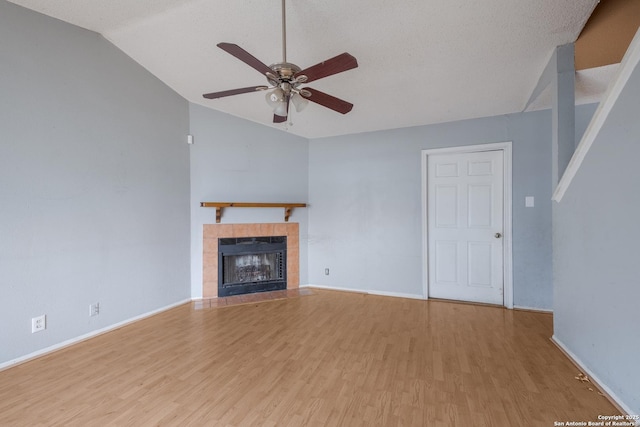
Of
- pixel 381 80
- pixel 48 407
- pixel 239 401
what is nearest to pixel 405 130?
pixel 381 80

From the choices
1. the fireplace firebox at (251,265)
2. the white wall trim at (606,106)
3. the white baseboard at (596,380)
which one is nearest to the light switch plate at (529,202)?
the white wall trim at (606,106)

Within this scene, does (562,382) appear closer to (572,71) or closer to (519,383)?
(519,383)

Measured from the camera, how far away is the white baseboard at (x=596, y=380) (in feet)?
5.16

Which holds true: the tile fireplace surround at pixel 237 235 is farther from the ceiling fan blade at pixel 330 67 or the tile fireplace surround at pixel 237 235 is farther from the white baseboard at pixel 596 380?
the white baseboard at pixel 596 380

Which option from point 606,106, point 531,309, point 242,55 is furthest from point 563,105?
point 242,55

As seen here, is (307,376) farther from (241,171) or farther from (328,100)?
(241,171)

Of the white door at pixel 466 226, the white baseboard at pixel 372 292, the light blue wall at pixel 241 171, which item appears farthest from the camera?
the white baseboard at pixel 372 292

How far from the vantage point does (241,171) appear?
393cm

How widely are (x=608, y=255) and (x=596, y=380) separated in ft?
2.76

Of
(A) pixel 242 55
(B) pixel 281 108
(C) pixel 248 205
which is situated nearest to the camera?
(A) pixel 242 55

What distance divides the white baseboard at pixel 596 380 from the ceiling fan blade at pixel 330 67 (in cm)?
248

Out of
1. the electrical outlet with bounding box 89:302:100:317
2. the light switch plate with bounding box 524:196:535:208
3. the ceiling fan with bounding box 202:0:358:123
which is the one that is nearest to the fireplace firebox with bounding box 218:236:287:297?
the electrical outlet with bounding box 89:302:100:317

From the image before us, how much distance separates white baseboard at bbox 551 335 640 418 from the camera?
5.16 feet

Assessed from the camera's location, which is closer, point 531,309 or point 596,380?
point 596,380
